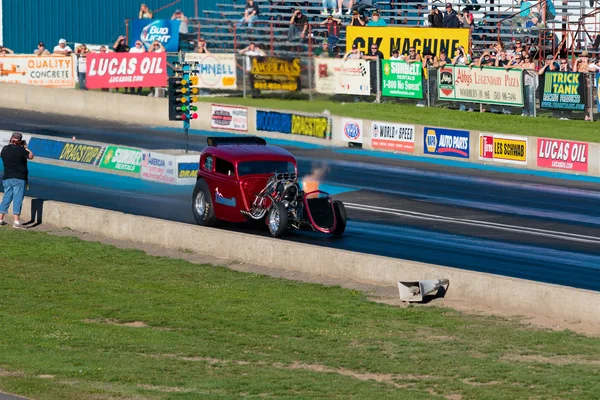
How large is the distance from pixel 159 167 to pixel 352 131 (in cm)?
857

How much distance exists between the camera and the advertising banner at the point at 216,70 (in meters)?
46.2

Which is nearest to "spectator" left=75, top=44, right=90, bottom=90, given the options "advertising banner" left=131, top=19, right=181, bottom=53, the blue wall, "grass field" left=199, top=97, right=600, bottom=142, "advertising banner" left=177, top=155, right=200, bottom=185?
"advertising banner" left=131, top=19, right=181, bottom=53

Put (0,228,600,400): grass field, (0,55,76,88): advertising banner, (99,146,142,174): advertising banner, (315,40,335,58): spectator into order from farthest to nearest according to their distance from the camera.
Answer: (0,55,76,88): advertising banner
(315,40,335,58): spectator
(99,146,142,174): advertising banner
(0,228,600,400): grass field

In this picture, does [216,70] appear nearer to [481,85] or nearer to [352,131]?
[352,131]

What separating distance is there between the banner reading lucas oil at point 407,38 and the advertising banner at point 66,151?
1409 cm

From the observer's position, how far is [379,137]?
38.4m

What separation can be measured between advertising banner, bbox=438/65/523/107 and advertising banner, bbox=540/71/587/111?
938 millimetres

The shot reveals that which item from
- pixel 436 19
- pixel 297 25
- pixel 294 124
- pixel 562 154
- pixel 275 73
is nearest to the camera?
pixel 562 154

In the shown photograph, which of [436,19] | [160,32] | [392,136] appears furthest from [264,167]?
[160,32]

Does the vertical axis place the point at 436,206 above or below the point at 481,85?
below

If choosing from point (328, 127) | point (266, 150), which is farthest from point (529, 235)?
point (328, 127)

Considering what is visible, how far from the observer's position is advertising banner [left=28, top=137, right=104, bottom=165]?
35594 mm

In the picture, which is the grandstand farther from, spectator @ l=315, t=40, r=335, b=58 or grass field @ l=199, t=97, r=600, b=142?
grass field @ l=199, t=97, r=600, b=142

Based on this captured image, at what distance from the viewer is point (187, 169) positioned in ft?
107
